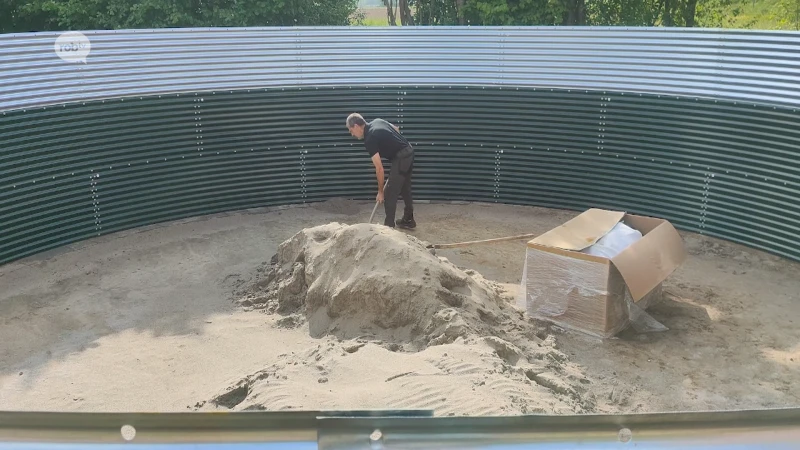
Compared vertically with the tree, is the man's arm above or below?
below

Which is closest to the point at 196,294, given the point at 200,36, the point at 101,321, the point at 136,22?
the point at 101,321

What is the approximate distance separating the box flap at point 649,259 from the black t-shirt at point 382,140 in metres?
3.51

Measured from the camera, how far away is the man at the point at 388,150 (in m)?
9.43

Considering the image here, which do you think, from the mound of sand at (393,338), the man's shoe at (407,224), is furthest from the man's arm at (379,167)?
the mound of sand at (393,338)

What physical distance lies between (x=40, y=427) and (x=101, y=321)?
6348 mm

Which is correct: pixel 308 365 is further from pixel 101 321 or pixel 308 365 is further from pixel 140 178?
pixel 140 178

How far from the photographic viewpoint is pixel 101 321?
7.66 m

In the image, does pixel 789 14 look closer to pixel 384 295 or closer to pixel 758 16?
pixel 758 16

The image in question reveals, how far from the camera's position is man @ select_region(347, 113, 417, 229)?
9.43 m

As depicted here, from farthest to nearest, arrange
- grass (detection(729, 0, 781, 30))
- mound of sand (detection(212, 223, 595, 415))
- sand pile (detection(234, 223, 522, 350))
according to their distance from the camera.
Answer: grass (detection(729, 0, 781, 30))
sand pile (detection(234, 223, 522, 350))
mound of sand (detection(212, 223, 595, 415))

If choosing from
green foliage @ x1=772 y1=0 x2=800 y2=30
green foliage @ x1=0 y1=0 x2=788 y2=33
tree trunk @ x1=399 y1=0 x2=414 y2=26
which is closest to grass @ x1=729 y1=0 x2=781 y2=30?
green foliage @ x1=772 y1=0 x2=800 y2=30

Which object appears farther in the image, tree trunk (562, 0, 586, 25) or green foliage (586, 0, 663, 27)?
green foliage (586, 0, 663, 27)

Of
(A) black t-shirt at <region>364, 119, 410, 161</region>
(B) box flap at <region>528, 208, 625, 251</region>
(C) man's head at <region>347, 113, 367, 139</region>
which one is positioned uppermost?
(C) man's head at <region>347, 113, 367, 139</region>

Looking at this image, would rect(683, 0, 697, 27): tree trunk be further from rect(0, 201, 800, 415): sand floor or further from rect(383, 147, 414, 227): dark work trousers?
rect(383, 147, 414, 227): dark work trousers
